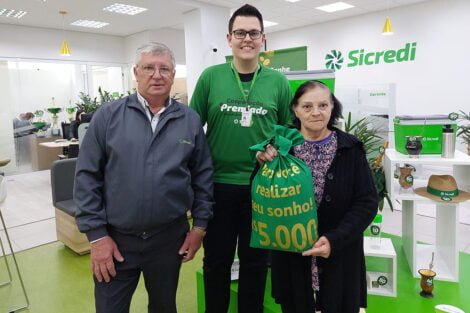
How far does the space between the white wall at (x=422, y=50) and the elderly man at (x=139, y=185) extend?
7322 mm

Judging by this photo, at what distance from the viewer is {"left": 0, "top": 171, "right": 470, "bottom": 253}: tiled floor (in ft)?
13.0

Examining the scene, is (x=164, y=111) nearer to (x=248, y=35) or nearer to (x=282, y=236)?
(x=248, y=35)

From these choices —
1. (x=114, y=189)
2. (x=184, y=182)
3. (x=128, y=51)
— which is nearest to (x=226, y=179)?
(x=184, y=182)

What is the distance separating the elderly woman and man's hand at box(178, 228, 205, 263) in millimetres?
387

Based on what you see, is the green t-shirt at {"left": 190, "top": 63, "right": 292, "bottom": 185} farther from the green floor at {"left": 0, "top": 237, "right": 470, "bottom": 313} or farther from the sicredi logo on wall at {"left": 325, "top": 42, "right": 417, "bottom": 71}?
the sicredi logo on wall at {"left": 325, "top": 42, "right": 417, "bottom": 71}

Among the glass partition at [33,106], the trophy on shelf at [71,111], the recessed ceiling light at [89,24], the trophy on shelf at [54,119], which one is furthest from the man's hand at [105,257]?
the recessed ceiling light at [89,24]

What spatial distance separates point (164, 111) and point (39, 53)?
9012mm

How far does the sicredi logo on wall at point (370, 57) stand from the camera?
7.82 m

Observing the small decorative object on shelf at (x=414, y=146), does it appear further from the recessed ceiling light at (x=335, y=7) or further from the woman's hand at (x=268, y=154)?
the recessed ceiling light at (x=335, y=7)

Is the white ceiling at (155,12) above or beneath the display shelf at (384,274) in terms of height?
above

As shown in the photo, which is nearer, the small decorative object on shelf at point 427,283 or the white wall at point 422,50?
the small decorative object on shelf at point 427,283

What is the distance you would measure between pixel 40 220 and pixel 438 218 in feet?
14.8

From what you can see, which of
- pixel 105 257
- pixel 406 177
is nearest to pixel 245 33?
pixel 105 257

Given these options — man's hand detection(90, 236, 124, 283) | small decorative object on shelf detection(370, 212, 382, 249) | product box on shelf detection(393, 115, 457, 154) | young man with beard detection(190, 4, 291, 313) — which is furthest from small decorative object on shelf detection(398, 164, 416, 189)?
man's hand detection(90, 236, 124, 283)
